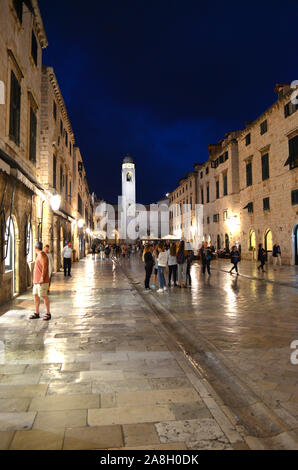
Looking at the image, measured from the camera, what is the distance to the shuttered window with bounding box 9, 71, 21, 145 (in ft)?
31.3

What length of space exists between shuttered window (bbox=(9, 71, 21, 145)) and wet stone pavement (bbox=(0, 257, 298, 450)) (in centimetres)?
529

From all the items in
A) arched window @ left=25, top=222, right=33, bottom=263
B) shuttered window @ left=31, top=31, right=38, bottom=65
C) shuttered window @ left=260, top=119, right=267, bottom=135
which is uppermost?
shuttered window @ left=260, top=119, right=267, bottom=135

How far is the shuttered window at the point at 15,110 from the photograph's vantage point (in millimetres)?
9539

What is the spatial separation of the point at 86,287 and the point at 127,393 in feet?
31.4

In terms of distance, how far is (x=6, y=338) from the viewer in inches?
227

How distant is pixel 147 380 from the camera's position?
395 centimetres

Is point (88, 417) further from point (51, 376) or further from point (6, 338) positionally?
point (6, 338)

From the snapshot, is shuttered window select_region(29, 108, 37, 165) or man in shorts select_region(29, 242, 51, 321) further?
shuttered window select_region(29, 108, 37, 165)

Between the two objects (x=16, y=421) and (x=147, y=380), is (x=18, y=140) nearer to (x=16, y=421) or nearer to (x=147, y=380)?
(x=147, y=380)

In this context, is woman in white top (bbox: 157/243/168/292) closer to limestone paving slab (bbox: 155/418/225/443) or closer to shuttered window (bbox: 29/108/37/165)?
shuttered window (bbox: 29/108/37/165)

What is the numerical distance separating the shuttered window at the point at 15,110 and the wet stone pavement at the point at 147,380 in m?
5.29

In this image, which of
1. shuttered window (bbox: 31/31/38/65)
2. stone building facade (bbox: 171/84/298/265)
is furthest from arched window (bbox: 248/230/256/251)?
shuttered window (bbox: 31/31/38/65)
